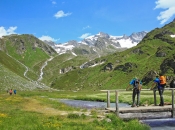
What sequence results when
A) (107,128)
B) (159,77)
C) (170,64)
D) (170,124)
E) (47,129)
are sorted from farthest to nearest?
(170,64), (159,77), (170,124), (107,128), (47,129)

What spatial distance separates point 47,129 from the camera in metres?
19.2

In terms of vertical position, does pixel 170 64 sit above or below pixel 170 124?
above

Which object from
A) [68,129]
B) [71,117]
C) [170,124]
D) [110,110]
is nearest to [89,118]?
[71,117]

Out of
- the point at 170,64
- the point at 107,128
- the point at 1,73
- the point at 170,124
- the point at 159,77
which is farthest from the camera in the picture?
the point at 170,64

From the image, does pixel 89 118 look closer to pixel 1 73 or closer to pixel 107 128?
pixel 107 128

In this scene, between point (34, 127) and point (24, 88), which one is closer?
point (34, 127)

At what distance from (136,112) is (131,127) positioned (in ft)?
23.0

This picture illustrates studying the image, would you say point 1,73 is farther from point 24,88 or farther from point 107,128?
point 107,128

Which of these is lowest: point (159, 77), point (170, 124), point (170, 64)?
point (170, 124)

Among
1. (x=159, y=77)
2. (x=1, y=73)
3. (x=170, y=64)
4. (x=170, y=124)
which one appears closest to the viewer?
(x=170, y=124)

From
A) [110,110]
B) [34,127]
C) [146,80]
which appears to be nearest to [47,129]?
[34,127]

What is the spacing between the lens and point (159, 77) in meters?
31.7

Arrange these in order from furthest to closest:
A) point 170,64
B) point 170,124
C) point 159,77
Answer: point 170,64, point 159,77, point 170,124

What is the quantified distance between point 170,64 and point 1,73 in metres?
129
